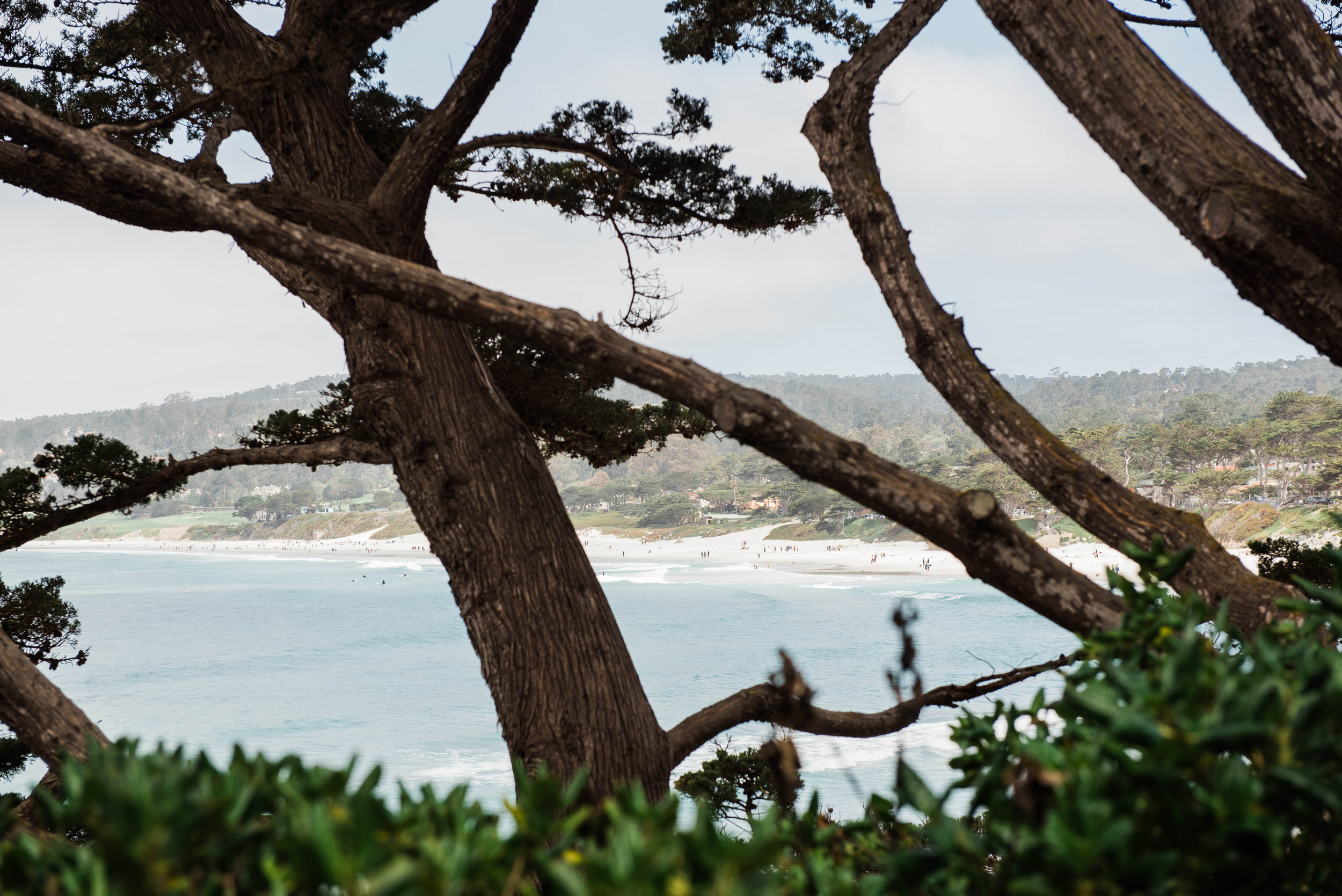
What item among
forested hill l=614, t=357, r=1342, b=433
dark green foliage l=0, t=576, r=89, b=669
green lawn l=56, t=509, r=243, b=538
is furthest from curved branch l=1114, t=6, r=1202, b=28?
green lawn l=56, t=509, r=243, b=538

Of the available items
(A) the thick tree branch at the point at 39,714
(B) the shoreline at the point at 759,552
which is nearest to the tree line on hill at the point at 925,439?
(B) the shoreline at the point at 759,552

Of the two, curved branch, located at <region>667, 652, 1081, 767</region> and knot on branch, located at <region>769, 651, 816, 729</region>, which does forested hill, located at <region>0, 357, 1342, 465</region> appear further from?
knot on branch, located at <region>769, 651, 816, 729</region>

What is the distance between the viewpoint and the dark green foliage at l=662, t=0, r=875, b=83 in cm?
368

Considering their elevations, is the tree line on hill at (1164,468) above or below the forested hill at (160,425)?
below

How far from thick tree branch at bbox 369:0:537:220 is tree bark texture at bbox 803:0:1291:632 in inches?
33.4

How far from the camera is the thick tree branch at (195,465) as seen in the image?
2896 mm

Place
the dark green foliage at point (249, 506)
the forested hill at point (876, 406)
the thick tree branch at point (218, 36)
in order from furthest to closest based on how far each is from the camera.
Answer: the forested hill at point (876, 406), the dark green foliage at point (249, 506), the thick tree branch at point (218, 36)

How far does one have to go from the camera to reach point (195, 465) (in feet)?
9.89

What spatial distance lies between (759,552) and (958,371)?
133ft

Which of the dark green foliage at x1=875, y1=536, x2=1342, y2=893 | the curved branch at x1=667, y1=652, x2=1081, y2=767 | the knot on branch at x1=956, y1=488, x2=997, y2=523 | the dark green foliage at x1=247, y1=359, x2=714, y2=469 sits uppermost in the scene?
the dark green foliage at x1=247, y1=359, x2=714, y2=469

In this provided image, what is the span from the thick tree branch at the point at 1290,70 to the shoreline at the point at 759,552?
87.9 feet

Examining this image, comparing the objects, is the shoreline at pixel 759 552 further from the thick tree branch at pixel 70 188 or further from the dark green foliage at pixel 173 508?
the thick tree branch at pixel 70 188

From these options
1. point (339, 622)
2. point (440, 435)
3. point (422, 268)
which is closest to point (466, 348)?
point (440, 435)

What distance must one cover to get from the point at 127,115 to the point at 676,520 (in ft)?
145
